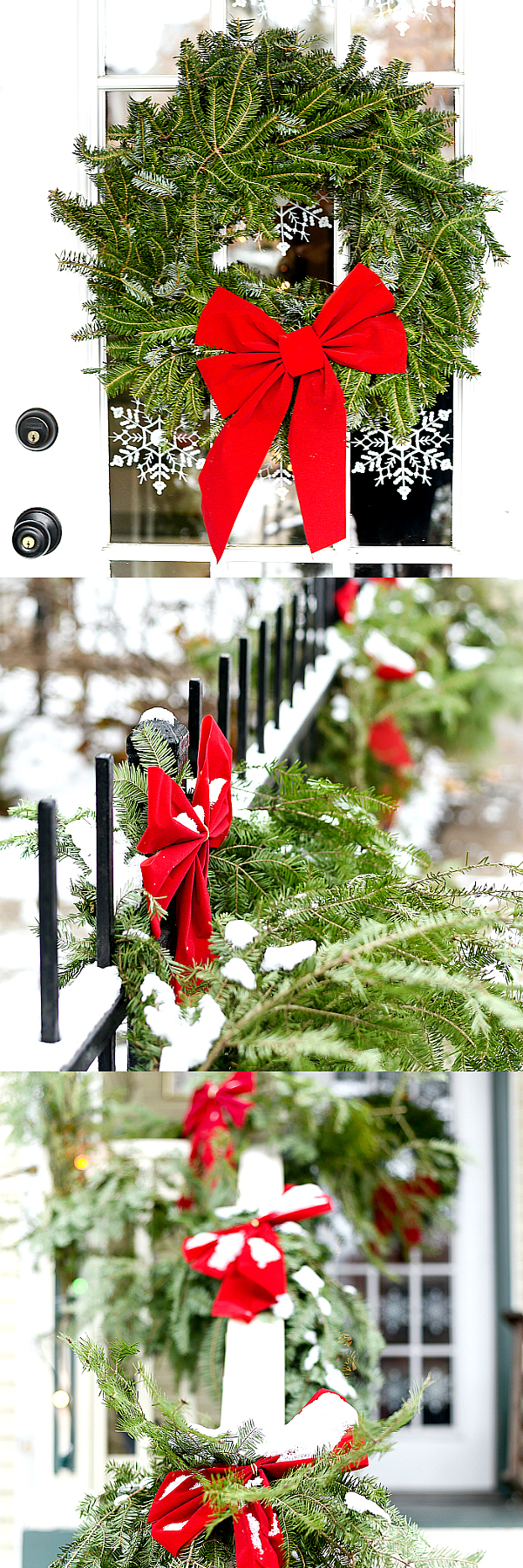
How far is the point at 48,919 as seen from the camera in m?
0.69

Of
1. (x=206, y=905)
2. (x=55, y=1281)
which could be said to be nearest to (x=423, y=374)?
(x=206, y=905)

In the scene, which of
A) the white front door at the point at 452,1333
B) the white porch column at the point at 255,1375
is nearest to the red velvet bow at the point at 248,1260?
the white porch column at the point at 255,1375

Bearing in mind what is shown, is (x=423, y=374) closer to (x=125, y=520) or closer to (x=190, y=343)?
(x=190, y=343)

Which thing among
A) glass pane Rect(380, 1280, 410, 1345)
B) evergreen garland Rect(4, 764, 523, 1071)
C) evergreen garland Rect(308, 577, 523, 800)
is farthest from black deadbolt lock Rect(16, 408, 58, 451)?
glass pane Rect(380, 1280, 410, 1345)

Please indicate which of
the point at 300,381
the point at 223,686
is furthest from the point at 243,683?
the point at 300,381

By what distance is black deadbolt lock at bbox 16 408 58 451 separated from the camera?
1.04 metres

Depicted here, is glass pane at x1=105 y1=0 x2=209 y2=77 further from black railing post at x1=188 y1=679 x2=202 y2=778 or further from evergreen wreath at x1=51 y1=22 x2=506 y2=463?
black railing post at x1=188 y1=679 x2=202 y2=778

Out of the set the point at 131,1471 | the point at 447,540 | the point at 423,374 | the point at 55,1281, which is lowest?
the point at 55,1281

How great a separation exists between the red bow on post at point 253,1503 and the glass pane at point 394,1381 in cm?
268

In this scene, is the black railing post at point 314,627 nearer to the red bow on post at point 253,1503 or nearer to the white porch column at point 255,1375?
the white porch column at point 255,1375

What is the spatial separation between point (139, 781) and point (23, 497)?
0.38m

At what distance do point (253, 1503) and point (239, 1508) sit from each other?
0.08 feet

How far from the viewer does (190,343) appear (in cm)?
97

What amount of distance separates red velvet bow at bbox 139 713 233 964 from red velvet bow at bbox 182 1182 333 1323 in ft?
0.75
